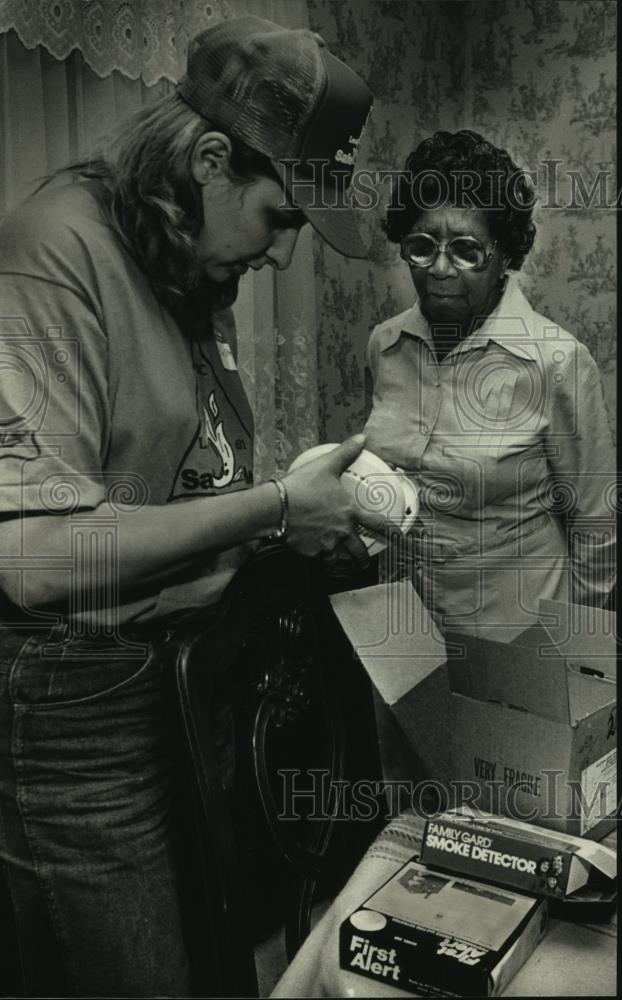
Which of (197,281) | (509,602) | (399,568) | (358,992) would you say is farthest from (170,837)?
(509,602)

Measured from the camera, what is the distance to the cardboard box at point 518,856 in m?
0.74

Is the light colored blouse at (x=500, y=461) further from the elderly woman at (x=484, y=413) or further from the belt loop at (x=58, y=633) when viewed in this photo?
the belt loop at (x=58, y=633)

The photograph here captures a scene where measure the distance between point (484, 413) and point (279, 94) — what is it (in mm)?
831

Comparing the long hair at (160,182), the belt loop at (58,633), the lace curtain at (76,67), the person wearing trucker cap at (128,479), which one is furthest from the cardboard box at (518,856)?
the lace curtain at (76,67)

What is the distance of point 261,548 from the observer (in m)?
0.94

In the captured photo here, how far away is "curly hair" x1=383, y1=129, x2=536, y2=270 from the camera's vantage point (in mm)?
1429

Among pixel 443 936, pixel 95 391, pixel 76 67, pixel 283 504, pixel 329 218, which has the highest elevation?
pixel 76 67

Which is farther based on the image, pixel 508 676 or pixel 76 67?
pixel 76 67

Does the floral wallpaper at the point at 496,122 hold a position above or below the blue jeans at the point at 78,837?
above

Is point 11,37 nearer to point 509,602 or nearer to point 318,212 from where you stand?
point 318,212

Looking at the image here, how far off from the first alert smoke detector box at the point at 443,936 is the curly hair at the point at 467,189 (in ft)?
3.26

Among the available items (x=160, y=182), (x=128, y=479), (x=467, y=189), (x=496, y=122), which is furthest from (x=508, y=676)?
(x=496, y=122)

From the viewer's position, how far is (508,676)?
81 cm

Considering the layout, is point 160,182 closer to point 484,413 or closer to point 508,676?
point 508,676
